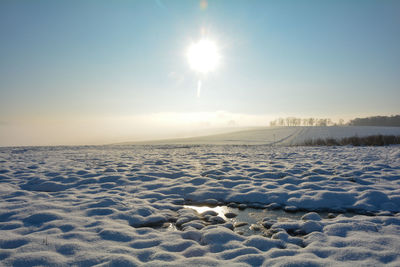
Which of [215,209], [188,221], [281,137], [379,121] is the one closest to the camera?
[188,221]

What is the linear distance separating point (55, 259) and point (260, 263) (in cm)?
259

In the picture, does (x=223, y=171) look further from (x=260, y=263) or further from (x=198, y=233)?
(x=260, y=263)

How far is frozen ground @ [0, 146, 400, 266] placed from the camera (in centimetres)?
269

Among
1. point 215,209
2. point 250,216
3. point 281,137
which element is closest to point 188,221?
point 215,209

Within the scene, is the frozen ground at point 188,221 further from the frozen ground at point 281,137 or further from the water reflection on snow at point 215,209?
the frozen ground at point 281,137

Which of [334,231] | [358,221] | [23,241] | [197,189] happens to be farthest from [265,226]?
[23,241]

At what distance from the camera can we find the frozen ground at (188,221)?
2688 mm

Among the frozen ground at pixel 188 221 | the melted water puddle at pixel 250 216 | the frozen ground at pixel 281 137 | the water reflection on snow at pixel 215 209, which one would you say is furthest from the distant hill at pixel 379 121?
the water reflection on snow at pixel 215 209

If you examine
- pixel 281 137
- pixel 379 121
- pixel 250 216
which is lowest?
pixel 250 216

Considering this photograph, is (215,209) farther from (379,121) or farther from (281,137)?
(379,121)

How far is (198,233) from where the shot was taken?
11.2ft

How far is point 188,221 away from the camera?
399cm

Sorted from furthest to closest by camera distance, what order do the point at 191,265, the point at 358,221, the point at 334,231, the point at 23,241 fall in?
the point at 358,221
the point at 334,231
the point at 23,241
the point at 191,265

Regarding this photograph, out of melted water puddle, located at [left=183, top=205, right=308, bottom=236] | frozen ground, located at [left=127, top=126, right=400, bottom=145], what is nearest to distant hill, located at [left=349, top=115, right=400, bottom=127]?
frozen ground, located at [left=127, top=126, right=400, bottom=145]
